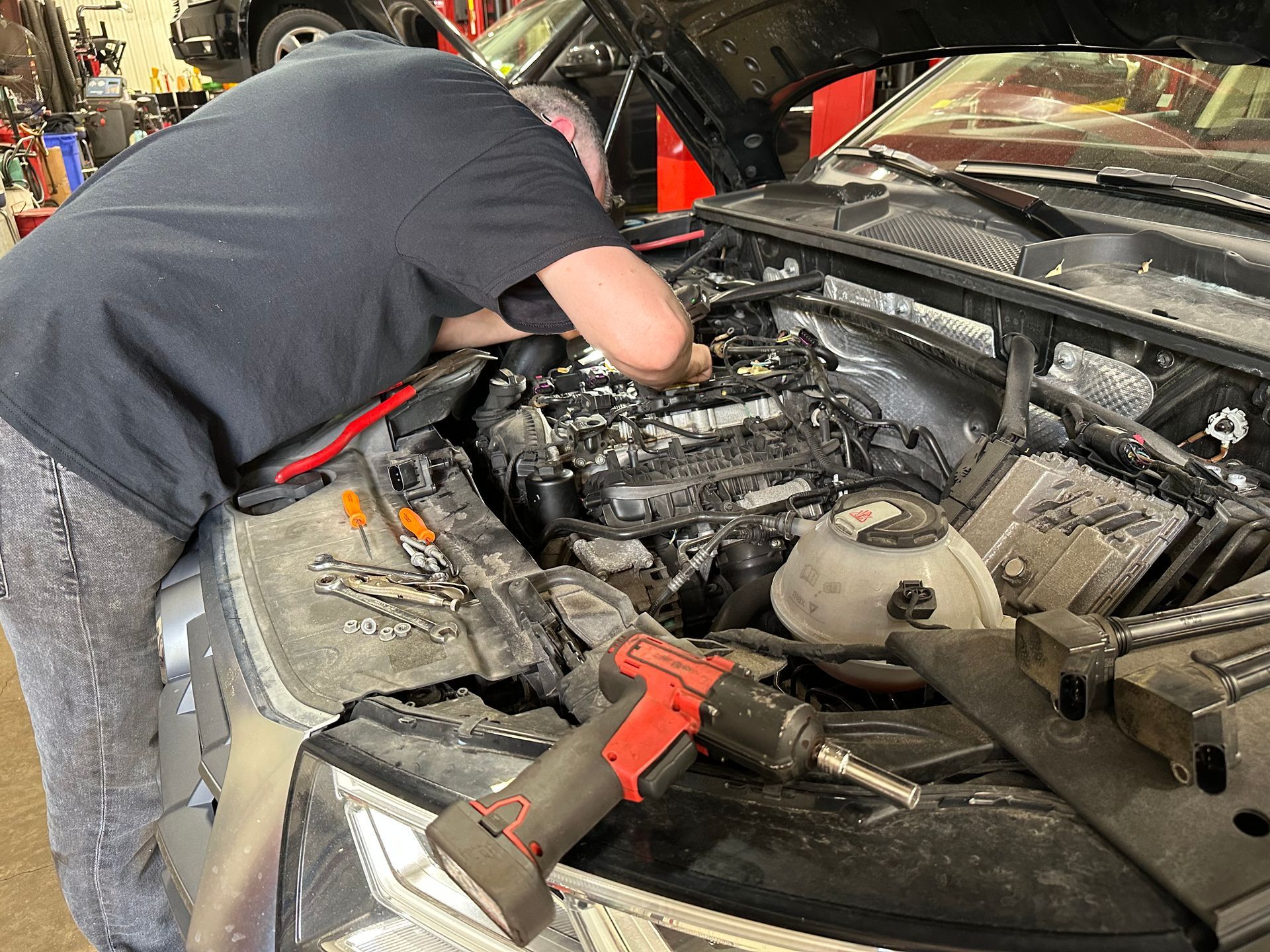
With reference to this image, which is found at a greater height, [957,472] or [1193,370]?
[1193,370]

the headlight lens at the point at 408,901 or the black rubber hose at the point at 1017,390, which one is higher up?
the black rubber hose at the point at 1017,390

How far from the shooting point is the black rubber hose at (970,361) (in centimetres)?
125

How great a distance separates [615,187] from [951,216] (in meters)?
3.08

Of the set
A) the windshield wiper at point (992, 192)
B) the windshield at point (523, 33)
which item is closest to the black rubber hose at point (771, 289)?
the windshield wiper at point (992, 192)

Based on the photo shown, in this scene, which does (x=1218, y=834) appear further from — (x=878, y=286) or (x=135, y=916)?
(x=135, y=916)

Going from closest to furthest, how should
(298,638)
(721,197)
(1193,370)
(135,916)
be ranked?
1. (298,638)
2. (1193,370)
3. (135,916)
4. (721,197)

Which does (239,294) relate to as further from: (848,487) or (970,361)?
(970,361)

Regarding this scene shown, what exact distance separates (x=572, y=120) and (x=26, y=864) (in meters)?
1.99

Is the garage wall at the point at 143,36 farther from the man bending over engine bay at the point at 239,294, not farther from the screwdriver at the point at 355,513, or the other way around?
the screwdriver at the point at 355,513

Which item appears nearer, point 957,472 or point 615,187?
point 957,472

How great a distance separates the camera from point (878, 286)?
1.89 meters

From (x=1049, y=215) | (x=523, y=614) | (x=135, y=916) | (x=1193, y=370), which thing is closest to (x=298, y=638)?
(x=523, y=614)

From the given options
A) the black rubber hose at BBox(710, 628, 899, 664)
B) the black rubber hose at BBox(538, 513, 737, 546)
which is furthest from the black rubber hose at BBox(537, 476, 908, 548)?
the black rubber hose at BBox(710, 628, 899, 664)

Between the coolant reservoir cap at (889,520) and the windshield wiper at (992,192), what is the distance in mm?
780
